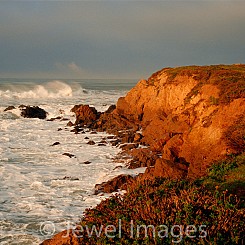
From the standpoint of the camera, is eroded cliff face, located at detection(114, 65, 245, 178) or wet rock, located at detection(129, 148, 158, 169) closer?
eroded cliff face, located at detection(114, 65, 245, 178)

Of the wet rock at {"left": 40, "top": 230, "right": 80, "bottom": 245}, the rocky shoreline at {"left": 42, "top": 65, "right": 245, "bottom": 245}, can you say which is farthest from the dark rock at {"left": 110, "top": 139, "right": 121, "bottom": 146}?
the wet rock at {"left": 40, "top": 230, "right": 80, "bottom": 245}

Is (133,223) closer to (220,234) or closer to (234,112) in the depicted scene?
(220,234)

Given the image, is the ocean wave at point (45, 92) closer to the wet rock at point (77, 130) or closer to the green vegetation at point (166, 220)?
the wet rock at point (77, 130)

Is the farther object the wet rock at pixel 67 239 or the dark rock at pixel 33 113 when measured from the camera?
the dark rock at pixel 33 113

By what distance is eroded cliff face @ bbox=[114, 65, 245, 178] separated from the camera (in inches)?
596

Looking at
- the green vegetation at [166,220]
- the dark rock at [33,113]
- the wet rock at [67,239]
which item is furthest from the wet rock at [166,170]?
the dark rock at [33,113]

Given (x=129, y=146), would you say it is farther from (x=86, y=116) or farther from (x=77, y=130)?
(x=86, y=116)

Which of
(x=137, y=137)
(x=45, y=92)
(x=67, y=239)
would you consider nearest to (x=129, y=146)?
(x=137, y=137)

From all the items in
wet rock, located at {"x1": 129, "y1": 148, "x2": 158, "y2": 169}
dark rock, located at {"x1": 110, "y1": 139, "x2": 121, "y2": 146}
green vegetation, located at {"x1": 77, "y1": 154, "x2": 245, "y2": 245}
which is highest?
green vegetation, located at {"x1": 77, "y1": 154, "x2": 245, "y2": 245}

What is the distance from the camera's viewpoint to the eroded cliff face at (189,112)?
49.7ft
